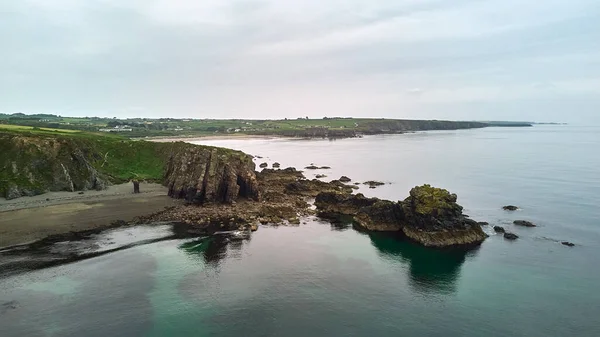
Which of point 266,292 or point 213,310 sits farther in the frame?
point 266,292

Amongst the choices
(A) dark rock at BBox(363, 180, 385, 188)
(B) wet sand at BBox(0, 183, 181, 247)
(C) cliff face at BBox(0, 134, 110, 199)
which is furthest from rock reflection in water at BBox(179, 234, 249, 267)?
(A) dark rock at BBox(363, 180, 385, 188)

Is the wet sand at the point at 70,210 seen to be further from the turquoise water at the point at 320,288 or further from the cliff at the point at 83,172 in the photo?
the turquoise water at the point at 320,288

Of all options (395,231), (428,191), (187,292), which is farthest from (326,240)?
(187,292)

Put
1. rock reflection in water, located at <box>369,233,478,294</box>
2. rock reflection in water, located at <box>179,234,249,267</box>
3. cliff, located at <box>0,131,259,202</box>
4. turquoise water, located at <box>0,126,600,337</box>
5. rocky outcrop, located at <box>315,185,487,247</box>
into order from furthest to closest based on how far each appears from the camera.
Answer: cliff, located at <box>0,131,259,202</box> → rocky outcrop, located at <box>315,185,487,247</box> → rock reflection in water, located at <box>179,234,249,267</box> → rock reflection in water, located at <box>369,233,478,294</box> → turquoise water, located at <box>0,126,600,337</box>

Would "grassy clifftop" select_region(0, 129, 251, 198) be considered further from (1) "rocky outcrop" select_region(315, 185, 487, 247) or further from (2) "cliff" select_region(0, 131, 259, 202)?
(1) "rocky outcrop" select_region(315, 185, 487, 247)

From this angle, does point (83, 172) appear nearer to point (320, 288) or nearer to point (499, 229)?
point (320, 288)

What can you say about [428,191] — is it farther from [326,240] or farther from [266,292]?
[266,292]

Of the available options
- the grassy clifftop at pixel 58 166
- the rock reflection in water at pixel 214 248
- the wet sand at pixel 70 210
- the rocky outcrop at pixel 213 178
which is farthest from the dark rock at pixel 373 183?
the rock reflection in water at pixel 214 248
